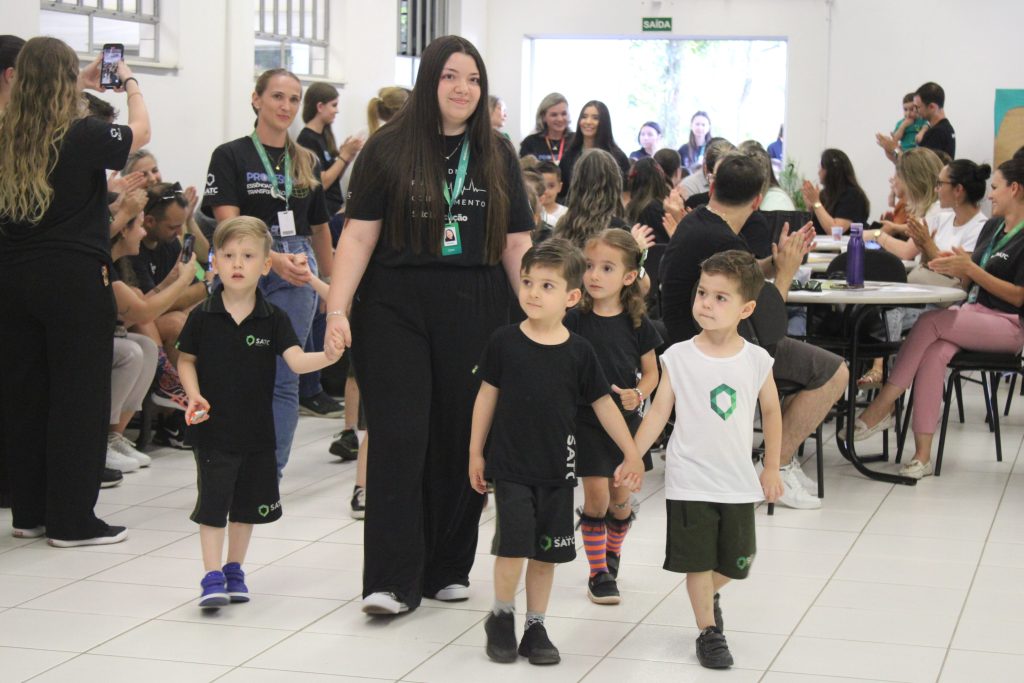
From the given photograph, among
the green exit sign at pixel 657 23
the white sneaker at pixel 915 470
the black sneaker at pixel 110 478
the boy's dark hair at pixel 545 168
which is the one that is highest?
the green exit sign at pixel 657 23

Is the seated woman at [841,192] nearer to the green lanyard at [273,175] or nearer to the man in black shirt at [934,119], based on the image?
the man in black shirt at [934,119]

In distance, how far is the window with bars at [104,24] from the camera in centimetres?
728

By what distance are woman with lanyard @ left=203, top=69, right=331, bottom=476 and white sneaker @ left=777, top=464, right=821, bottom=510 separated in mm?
2036

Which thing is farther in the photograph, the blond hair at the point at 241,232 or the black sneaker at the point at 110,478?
the black sneaker at the point at 110,478

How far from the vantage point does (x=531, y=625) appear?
11.6 feet

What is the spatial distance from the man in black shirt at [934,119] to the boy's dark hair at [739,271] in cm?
838

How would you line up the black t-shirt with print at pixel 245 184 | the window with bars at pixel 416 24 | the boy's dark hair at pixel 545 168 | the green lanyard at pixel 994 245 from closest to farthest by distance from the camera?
the black t-shirt with print at pixel 245 184, the green lanyard at pixel 994 245, the boy's dark hair at pixel 545 168, the window with bars at pixel 416 24

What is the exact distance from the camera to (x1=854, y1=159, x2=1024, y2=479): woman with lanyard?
604cm

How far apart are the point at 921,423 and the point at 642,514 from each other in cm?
159

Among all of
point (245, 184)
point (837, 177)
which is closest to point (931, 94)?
point (837, 177)

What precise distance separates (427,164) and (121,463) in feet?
9.44

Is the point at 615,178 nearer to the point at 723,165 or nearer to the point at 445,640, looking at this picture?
the point at 723,165

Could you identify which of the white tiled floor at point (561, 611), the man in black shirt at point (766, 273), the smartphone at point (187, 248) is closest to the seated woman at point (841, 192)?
the man in black shirt at point (766, 273)

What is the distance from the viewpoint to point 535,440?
3512 mm
